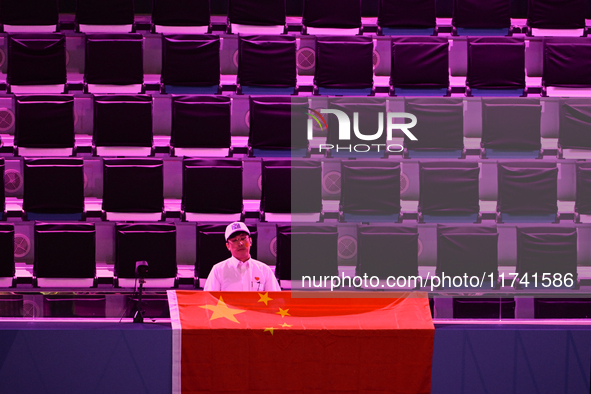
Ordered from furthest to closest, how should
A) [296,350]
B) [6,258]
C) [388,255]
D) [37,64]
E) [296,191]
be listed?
1. [37,64]
2. [296,191]
3. [388,255]
4. [6,258]
5. [296,350]

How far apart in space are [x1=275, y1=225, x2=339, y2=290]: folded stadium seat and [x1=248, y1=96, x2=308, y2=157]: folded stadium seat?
2.13 feet

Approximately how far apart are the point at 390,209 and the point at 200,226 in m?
1.41

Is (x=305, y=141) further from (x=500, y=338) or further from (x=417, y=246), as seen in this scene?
(x=500, y=338)

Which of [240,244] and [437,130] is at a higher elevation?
[437,130]

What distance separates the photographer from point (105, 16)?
4809 millimetres

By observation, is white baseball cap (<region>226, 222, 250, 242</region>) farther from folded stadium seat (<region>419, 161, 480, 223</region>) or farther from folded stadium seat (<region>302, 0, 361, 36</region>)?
folded stadium seat (<region>302, 0, 361, 36</region>)

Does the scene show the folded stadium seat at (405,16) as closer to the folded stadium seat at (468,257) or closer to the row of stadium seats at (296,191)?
the row of stadium seats at (296,191)

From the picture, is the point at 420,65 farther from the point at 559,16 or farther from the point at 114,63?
the point at 114,63

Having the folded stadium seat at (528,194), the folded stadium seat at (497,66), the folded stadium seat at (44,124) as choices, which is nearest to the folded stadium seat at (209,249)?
the folded stadium seat at (44,124)

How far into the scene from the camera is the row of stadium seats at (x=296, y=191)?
14.3 ft

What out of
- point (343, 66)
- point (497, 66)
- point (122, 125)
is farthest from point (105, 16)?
point (497, 66)

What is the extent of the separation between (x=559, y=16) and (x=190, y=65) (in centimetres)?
303

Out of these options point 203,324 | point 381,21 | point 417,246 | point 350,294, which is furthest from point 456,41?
point 203,324

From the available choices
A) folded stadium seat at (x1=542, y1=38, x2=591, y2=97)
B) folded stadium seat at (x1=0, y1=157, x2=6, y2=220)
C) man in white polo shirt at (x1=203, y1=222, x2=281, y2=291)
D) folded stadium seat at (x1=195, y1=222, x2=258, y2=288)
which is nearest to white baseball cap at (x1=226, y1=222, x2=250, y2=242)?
man in white polo shirt at (x1=203, y1=222, x2=281, y2=291)
